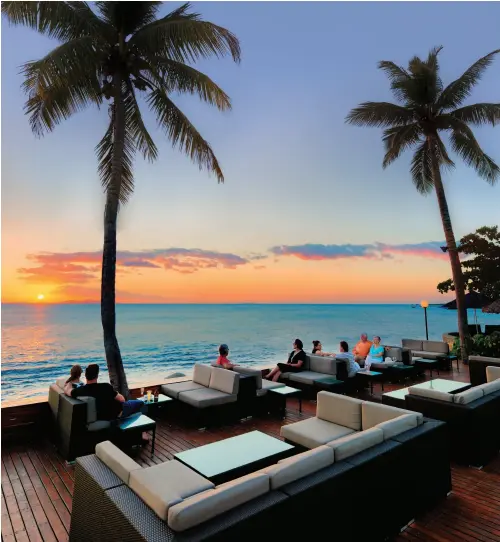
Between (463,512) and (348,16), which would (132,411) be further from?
(348,16)

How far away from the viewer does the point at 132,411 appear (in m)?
4.19

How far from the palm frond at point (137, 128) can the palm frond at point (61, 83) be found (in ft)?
1.78

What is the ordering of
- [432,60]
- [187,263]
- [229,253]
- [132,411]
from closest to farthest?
[132,411] < [432,60] < [187,263] < [229,253]

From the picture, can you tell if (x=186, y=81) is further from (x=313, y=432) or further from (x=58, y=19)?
(x=313, y=432)

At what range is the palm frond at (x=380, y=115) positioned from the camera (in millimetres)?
11008

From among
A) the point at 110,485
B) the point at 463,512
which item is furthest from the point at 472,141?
the point at 110,485

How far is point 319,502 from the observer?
1.98 m

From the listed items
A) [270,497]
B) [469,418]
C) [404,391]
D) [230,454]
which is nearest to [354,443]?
[270,497]

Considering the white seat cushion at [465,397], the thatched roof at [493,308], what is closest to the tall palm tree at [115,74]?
the white seat cushion at [465,397]

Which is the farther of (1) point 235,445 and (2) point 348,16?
(2) point 348,16

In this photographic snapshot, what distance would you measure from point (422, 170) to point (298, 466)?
1263cm

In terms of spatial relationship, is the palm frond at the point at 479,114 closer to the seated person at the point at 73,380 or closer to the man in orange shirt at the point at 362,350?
the man in orange shirt at the point at 362,350

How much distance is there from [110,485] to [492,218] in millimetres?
20896

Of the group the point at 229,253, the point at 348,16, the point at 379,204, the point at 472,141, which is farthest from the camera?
the point at 229,253
